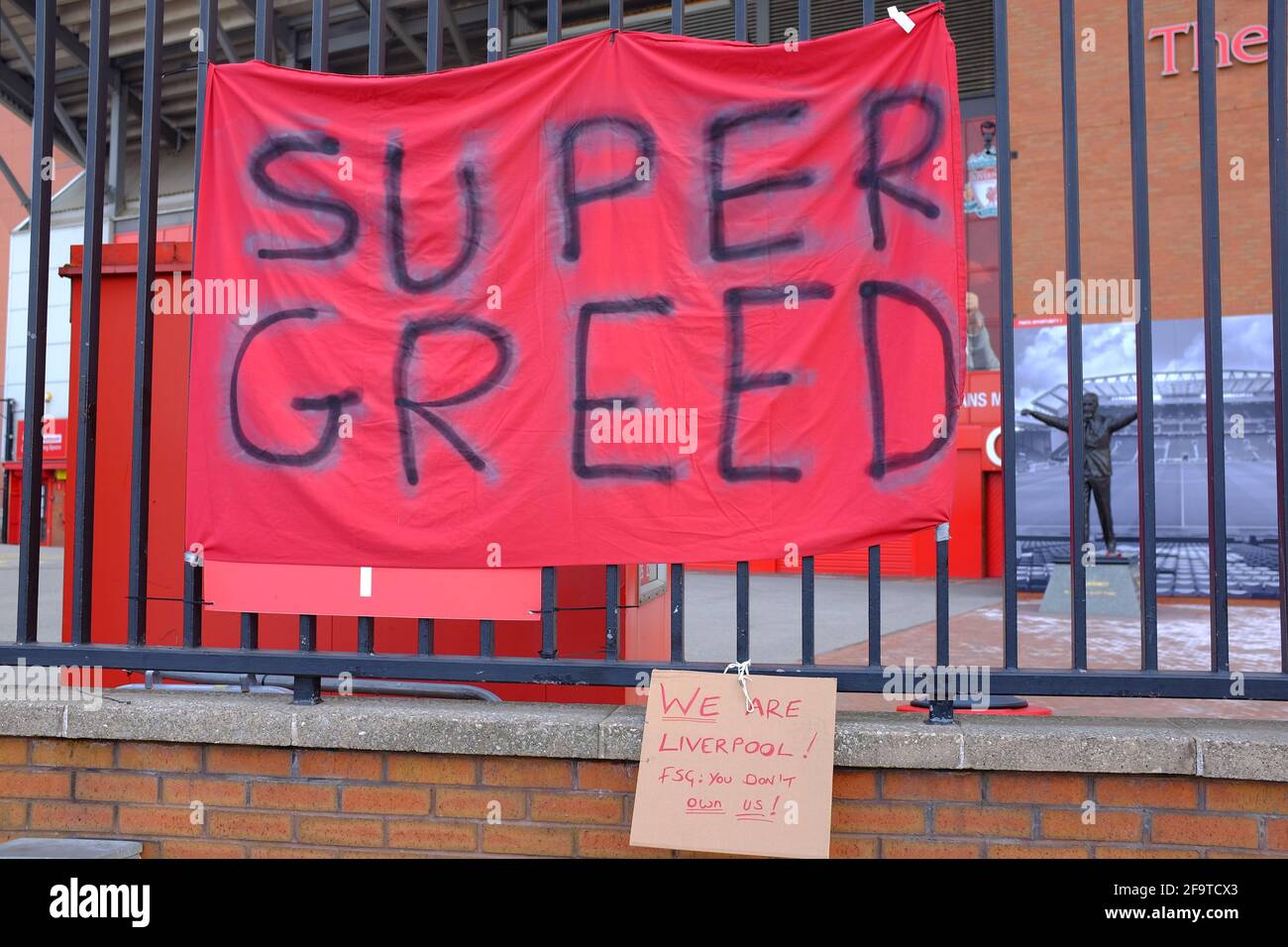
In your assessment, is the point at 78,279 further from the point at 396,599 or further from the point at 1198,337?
the point at 1198,337

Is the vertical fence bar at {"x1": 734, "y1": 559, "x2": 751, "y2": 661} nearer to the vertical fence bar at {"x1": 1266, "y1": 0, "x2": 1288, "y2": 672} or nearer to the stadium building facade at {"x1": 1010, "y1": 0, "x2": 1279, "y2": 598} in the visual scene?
the vertical fence bar at {"x1": 1266, "y1": 0, "x2": 1288, "y2": 672}

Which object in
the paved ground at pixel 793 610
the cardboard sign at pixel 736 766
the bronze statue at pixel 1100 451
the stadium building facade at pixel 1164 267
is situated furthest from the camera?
the stadium building facade at pixel 1164 267

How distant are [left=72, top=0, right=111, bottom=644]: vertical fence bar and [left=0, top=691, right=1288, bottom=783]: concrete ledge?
1.23ft

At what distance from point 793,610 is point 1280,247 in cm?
918

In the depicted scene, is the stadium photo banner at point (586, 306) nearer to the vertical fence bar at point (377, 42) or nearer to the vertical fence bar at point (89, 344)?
the vertical fence bar at point (377, 42)

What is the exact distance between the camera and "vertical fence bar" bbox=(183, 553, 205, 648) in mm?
2984

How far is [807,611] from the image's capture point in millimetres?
2729

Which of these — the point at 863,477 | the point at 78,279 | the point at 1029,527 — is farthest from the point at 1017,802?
the point at 1029,527

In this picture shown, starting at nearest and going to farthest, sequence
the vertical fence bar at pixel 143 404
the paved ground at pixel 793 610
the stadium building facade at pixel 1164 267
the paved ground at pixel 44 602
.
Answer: the vertical fence bar at pixel 143 404 → the paved ground at pixel 793 610 → the paved ground at pixel 44 602 → the stadium building facade at pixel 1164 267

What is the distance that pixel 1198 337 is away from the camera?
13492mm

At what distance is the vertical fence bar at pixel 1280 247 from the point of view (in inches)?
103

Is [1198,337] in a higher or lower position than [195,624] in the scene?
higher

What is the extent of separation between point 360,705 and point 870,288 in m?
1.95

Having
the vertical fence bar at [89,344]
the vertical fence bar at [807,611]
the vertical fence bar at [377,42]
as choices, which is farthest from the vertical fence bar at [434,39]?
the vertical fence bar at [807,611]
